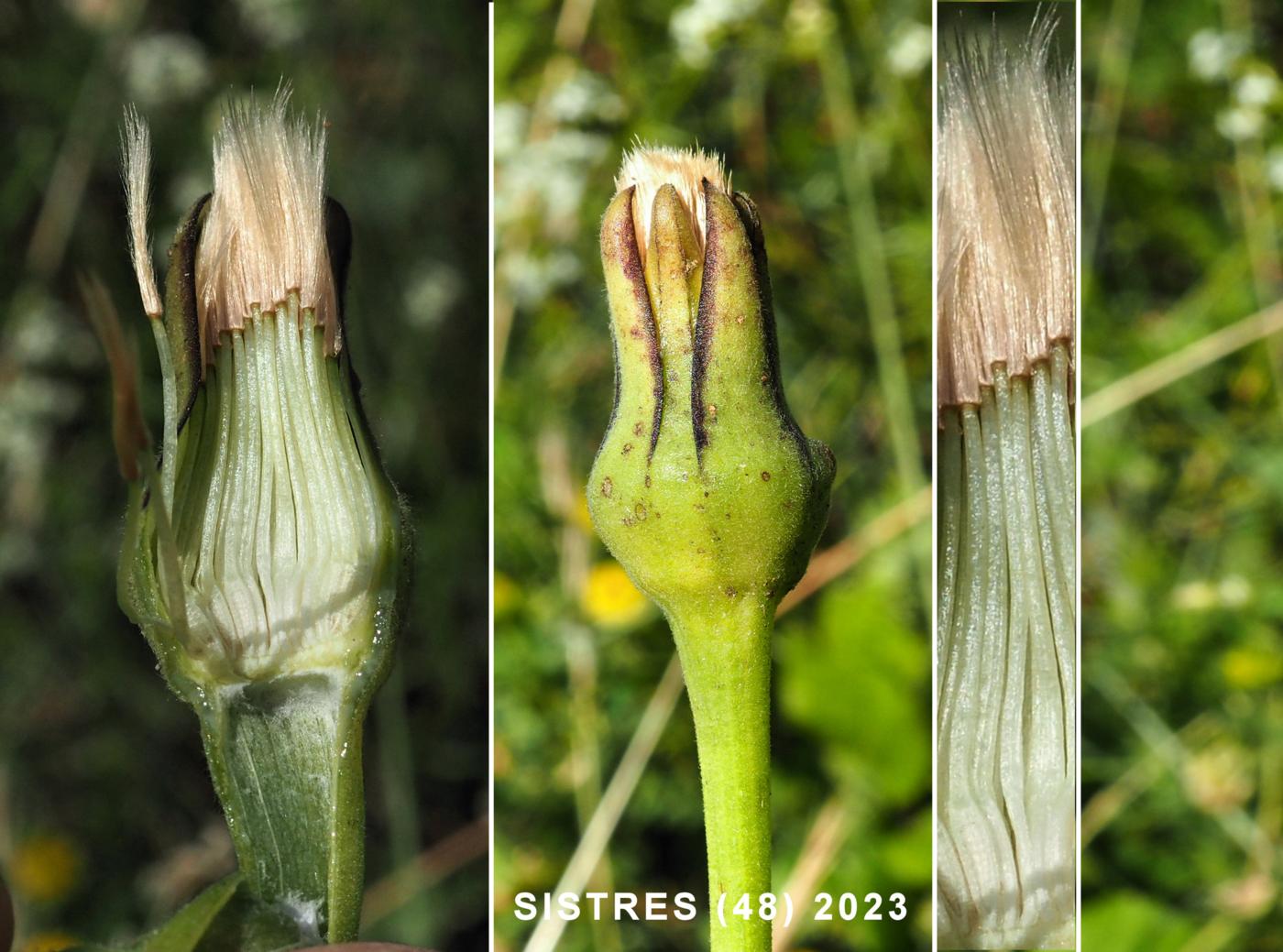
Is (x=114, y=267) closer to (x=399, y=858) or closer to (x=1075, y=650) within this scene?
(x=399, y=858)

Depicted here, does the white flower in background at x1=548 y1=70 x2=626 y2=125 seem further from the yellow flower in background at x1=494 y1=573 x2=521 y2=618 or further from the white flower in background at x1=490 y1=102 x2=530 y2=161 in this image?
the yellow flower in background at x1=494 y1=573 x2=521 y2=618

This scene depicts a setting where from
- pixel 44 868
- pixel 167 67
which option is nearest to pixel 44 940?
pixel 44 868

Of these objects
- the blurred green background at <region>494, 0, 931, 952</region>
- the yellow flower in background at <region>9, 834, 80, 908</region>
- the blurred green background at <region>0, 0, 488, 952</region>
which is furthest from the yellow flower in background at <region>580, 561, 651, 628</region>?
the yellow flower in background at <region>9, 834, 80, 908</region>

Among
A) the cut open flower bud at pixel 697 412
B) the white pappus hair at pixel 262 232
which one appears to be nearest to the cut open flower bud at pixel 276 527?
the white pappus hair at pixel 262 232

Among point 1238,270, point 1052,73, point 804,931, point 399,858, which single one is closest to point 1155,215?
point 1238,270

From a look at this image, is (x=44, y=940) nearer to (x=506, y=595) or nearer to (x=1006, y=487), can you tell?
(x=506, y=595)

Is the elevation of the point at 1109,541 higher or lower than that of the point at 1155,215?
lower

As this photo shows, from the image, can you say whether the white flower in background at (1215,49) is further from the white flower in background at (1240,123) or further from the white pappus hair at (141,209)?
the white pappus hair at (141,209)

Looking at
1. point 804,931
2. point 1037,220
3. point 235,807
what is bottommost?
point 804,931
